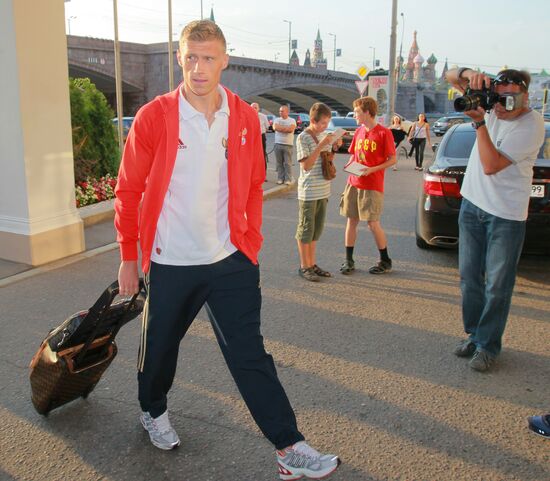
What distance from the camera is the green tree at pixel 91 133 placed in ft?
31.7

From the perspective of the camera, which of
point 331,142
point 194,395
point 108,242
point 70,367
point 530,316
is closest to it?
point 70,367

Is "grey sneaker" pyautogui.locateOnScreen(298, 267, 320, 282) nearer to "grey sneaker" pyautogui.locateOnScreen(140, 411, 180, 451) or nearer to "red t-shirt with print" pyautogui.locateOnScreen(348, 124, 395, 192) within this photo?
"red t-shirt with print" pyautogui.locateOnScreen(348, 124, 395, 192)

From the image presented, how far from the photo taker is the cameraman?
3.50 m

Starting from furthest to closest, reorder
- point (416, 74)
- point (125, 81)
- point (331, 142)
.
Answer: point (416, 74) < point (125, 81) < point (331, 142)

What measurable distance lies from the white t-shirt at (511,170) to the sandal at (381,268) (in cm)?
237

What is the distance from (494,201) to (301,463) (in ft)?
6.76

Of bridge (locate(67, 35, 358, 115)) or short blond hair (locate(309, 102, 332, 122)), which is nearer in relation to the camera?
short blond hair (locate(309, 102, 332, 122))

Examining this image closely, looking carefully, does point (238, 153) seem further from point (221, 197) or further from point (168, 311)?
point (168, 311)

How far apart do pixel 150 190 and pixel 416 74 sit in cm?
15761

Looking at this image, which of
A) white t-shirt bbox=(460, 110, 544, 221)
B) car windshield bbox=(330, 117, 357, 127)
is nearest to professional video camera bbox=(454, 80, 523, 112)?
white t-shirt bbox=(460, 110, 544, 221)

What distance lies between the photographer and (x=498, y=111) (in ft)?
11.7

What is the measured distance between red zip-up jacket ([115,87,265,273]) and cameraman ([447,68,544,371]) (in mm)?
1460

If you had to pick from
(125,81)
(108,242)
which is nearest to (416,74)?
(125,81)

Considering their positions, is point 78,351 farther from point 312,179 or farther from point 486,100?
point 312,179
